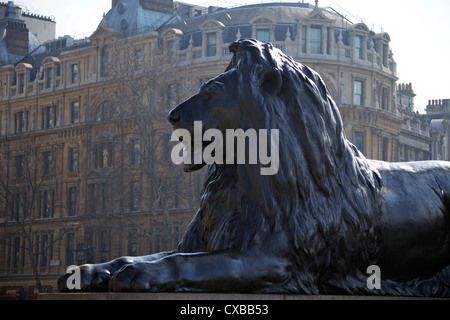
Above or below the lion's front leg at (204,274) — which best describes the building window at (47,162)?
above

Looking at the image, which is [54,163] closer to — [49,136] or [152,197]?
[49,136]

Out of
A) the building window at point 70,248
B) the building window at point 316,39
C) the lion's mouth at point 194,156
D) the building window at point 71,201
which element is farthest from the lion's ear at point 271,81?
the building window at point 71,201

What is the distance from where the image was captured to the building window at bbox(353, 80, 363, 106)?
56781mm

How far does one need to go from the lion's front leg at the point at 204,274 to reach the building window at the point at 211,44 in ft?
171

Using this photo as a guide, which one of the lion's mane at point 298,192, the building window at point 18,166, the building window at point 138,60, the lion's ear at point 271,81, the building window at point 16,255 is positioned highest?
the building window at point 138,60

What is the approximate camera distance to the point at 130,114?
49.5m

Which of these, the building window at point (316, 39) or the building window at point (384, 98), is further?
the building window at point (384, 98)

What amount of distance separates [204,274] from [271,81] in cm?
115

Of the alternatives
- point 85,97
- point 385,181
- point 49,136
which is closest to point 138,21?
point 85,97

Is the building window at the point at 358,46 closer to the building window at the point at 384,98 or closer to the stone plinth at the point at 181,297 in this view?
the building window at the point at 384,98

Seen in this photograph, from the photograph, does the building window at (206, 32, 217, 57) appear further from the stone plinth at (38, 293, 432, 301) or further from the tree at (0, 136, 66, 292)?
the stone plinth at (38, 293, 432, 301)

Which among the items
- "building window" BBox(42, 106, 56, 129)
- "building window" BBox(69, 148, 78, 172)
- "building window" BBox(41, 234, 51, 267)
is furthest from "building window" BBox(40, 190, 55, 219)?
"building window" BBox(42, 106, 56, 129)

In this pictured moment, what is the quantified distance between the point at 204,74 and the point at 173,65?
2532mm

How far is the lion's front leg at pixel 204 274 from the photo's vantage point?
4734 millimetres
